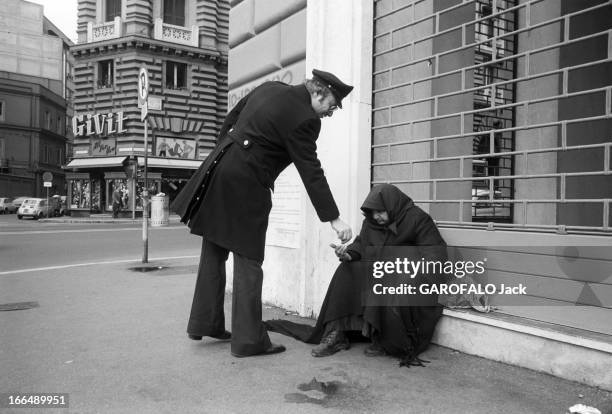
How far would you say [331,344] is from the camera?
3719 millimetres

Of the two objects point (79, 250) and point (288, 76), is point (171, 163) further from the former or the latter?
point (288, 76)

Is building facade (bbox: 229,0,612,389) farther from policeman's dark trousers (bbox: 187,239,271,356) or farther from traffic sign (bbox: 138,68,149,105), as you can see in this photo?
traffic sign (bbox: 138,68,149,105)

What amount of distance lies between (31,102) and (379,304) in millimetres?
55083

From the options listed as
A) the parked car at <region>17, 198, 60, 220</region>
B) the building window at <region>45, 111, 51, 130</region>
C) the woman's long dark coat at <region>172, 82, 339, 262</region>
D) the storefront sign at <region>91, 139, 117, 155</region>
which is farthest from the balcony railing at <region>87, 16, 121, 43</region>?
the woman's long dark coat at <region>172, 82, 339, 262</region>

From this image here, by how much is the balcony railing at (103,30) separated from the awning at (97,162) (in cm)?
695

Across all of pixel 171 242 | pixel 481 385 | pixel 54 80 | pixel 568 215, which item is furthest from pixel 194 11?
pixel 54 80

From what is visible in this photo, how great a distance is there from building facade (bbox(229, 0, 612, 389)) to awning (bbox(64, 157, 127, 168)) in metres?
24.0

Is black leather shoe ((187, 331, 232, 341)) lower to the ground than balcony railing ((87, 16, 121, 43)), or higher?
lower

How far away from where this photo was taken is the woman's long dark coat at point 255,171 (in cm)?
345

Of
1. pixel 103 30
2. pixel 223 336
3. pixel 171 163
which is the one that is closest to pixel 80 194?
pixel 171 163

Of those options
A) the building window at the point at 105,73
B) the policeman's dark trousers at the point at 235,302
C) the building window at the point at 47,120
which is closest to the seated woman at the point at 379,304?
the policeman's dark trousers at the point at 235,302

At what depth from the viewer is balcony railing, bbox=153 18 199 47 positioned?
2933 cm

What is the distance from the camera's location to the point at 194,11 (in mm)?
30422

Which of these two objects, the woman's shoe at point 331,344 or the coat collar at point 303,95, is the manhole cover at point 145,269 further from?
the coat collar at point 303,95
